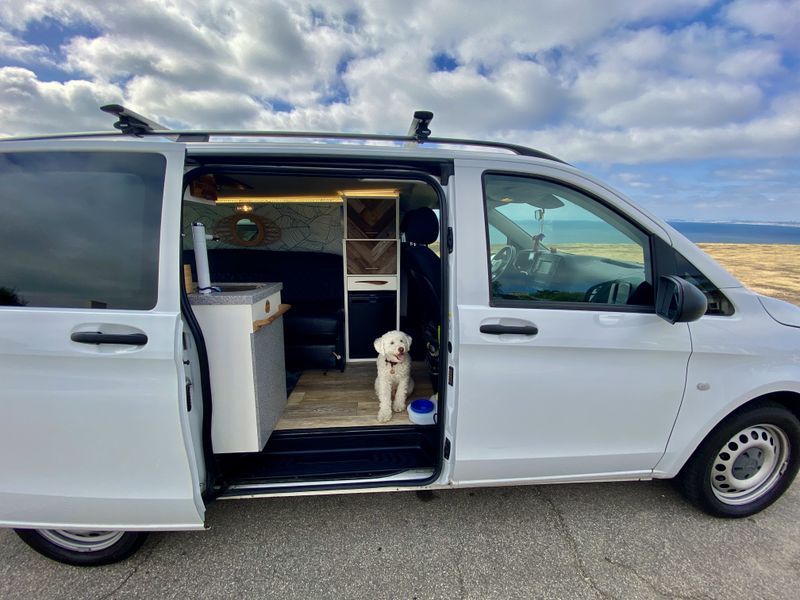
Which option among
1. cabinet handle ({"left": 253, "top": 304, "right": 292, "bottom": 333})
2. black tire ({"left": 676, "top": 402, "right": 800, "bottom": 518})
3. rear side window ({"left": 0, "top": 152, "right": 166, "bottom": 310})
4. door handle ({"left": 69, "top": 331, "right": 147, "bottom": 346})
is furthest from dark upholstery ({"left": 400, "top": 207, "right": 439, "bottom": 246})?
black tire ({"left": 676, "top": 402, "right": 800, "bottom": 518})

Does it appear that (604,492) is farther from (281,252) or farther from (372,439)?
(281,252)

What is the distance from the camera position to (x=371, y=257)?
4039mm

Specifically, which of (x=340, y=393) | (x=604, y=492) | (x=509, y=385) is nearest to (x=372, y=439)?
(x=340, y=393)

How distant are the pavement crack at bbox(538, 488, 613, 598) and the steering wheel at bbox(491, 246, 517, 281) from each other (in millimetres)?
1407

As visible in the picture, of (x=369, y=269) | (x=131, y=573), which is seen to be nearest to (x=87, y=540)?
(x=131, y=573)

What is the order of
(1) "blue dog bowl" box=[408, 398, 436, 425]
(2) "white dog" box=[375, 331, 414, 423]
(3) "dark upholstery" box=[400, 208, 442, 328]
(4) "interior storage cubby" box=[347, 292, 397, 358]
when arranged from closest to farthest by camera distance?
(1) "blue dog bowl" box=[408, 398, 436, 425] → (2) "white dog" box=[375, 331, 414, 423] → (3) "dark upholstery" box=[400, 208, 442, 328] → (4) "interior storage cubby" box=[347, 292, 397, 358]

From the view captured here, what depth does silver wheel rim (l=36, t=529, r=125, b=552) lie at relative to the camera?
167 centimetres

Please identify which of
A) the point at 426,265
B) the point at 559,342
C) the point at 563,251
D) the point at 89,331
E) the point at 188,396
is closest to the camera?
the point at 89,331

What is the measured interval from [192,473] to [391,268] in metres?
2.88

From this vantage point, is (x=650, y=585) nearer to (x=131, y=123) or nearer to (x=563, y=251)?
(x=563, y=251)

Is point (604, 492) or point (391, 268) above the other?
point (391, 268)

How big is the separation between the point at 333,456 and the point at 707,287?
214cm

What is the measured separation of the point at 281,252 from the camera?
15.8ft

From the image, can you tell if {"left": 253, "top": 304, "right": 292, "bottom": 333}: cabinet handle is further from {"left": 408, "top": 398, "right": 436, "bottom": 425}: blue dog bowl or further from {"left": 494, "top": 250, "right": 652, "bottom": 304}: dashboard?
{"left": 494, "top": 250, "right": 652, "bottom": 304}: dashboard
